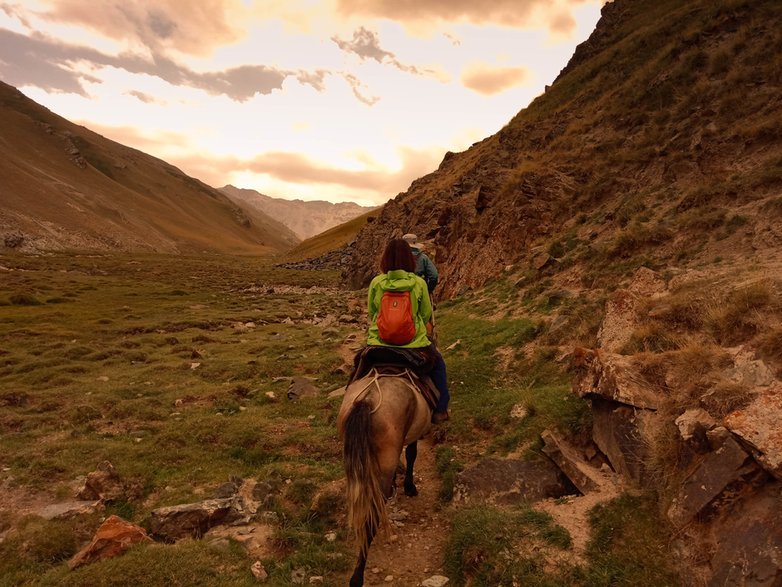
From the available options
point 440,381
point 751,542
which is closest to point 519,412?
point 440,381

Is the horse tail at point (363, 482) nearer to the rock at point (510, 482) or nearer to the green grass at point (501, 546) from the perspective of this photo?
the green grass at point (501, 546)

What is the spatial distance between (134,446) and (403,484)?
7.04 m

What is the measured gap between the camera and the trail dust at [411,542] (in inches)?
258

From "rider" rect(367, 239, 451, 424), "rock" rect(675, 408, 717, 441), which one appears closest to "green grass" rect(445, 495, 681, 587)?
"rock" rect(675, 408, 717, 441)

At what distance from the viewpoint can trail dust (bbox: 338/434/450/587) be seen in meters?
6.55

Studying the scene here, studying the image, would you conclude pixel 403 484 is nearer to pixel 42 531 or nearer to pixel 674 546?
pixel 674 546

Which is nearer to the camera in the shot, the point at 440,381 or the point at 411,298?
the point at 411,298

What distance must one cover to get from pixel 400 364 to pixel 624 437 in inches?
145

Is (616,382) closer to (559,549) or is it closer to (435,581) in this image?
(559,549)

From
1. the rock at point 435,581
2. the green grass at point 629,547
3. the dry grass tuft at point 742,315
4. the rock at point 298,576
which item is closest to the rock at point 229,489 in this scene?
the rock at point 298,576

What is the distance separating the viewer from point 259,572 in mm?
6359

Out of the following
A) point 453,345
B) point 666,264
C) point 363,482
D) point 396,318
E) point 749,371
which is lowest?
point 363,482

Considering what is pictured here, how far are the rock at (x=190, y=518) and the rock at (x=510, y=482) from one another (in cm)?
404

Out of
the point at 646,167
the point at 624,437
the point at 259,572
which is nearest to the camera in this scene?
the point at 259,572
